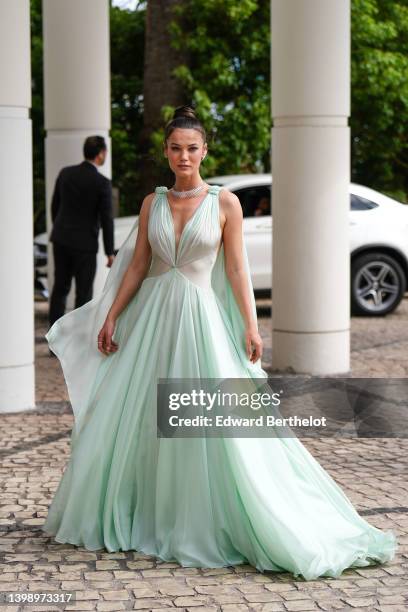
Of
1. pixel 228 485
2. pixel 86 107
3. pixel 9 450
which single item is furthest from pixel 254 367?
pixel 86 107

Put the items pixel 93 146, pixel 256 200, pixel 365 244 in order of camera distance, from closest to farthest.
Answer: pixel 93 146 < pixel 365 244 < pixel 256 200

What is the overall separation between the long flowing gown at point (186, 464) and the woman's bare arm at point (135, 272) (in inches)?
1.5

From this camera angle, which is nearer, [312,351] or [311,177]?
[311,177]

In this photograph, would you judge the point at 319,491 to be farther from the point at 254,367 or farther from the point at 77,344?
the point at 77,344

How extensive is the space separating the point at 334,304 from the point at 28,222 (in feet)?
9.57

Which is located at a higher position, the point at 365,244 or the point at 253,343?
the point at 365,244

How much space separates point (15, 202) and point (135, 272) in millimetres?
3157

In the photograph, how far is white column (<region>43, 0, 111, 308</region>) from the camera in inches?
525

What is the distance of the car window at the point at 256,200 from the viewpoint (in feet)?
50.6

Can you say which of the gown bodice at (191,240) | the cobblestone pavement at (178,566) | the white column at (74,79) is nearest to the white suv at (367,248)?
the white column at (74,79)

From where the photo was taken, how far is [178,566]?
532 cm

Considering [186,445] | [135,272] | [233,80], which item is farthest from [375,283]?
[186,445]

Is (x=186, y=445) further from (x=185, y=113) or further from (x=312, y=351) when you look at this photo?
(x=312, y=351)

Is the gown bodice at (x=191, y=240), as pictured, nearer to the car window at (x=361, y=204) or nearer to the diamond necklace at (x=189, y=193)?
the diamond necklace at (x=189, y=193)
